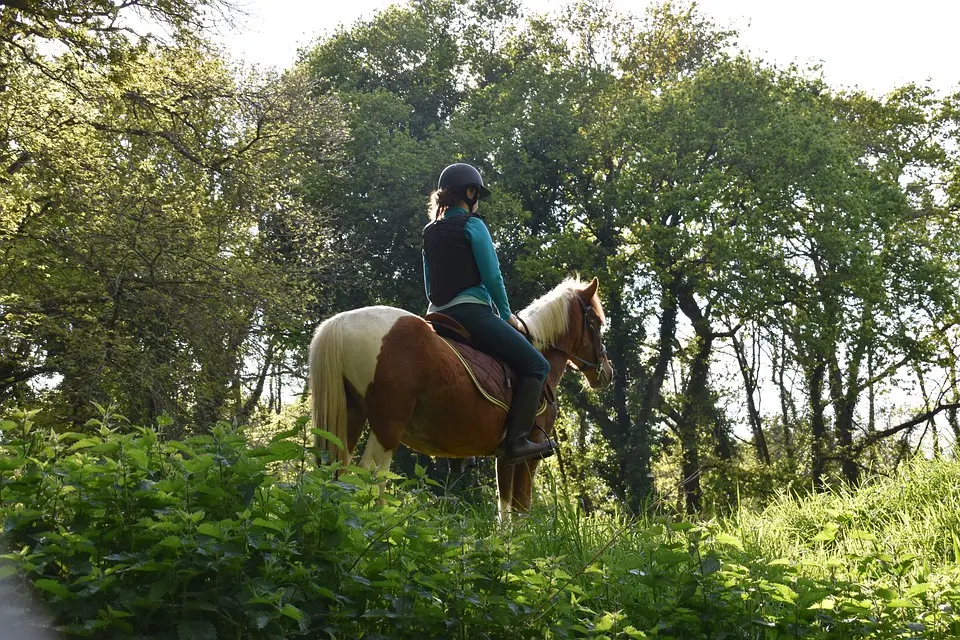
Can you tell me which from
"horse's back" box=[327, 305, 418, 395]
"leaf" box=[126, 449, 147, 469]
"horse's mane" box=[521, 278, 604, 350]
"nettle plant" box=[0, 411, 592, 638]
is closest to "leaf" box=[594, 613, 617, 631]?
"nettle plant" box=[0, 411, 592, 638]

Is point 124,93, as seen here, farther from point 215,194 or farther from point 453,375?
point 453,375

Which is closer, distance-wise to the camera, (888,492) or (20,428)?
(20,428)

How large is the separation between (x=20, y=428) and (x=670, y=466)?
2838cm

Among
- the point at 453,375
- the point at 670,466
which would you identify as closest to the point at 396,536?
the point at 453,375

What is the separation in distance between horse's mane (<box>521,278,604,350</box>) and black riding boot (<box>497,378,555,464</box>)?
879 millimetres

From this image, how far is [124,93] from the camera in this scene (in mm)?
15367

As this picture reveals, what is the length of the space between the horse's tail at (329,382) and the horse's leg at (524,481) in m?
2.10

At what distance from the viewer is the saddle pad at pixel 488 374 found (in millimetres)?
7172

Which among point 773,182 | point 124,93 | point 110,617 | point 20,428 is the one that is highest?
point 773,182

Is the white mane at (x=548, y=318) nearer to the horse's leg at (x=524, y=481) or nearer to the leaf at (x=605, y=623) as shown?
the horse's leg at (x=524, y=481)

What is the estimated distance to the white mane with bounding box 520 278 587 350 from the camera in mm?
8445

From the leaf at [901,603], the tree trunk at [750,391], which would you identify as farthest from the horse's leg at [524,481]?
the tree trunk at [750,391]

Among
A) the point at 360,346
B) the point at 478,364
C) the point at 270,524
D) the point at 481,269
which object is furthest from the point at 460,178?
the point at 270,524

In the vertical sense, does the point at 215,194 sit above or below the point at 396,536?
above
